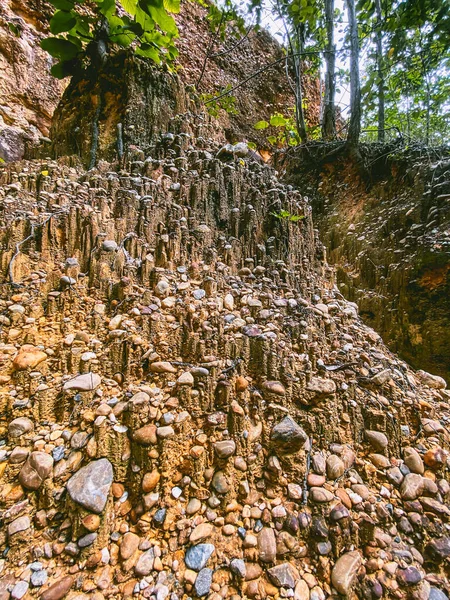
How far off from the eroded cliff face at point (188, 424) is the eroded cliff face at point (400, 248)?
1.01m

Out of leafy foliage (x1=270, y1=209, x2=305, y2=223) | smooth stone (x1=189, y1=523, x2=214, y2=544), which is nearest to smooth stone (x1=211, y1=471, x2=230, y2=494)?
smooth stone (x1=189, y1=523, x2=214, y2=544)

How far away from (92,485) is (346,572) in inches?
43.8

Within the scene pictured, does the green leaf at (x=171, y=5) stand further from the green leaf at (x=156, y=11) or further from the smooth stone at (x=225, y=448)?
the smooth stone at (x=225, y=448)

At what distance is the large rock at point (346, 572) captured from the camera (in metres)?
0.97

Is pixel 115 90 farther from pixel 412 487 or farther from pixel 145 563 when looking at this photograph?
pixel 412 487

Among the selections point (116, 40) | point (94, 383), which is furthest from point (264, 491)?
point (116, 40)

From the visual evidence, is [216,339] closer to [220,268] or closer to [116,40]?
[220,268]

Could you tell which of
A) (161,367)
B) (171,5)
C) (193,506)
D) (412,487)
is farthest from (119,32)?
(412,487)

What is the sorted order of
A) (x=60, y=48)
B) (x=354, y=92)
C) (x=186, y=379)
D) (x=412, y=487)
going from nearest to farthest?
Answer: (x=412, y=487)
(x=186, y=379)
(x=60, y=48)
(x=354, y=92)

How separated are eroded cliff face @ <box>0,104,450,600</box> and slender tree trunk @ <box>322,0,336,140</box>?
4.06 m

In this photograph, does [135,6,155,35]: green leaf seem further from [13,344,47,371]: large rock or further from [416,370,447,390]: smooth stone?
[416,370,447,390]: smooth stone

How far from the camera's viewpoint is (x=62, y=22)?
2.41 m

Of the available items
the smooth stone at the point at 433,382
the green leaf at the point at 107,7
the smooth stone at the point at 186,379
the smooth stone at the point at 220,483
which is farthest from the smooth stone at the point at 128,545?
the green leaf at the point at 107,7

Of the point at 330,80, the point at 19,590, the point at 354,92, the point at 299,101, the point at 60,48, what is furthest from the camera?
the point at 299,101
